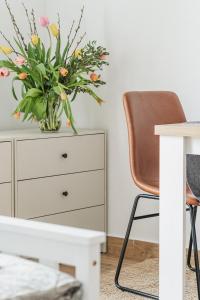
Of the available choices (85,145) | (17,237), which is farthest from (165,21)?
(17,237)

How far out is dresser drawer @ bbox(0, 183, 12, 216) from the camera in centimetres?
314

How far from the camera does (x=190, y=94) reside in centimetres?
338

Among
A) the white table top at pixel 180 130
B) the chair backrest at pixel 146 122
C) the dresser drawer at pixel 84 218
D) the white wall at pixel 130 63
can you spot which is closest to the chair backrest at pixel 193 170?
the white table top at pixel 180 130

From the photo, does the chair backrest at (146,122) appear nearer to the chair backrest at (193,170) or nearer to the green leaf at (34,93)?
the chair backrest at (193,170)

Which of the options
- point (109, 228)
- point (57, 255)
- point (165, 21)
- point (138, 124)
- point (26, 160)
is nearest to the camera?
point (57, 255)

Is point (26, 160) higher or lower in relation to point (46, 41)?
lower

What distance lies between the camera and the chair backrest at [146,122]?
2.86 metres

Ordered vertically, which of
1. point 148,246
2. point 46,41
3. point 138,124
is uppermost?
point 46,41

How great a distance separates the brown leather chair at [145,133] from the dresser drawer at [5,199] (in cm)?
60

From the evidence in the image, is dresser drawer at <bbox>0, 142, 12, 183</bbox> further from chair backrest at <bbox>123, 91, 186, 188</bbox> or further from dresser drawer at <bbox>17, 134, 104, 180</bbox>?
chair backrest at <bbox>123, 91, 186, 188</bbox>

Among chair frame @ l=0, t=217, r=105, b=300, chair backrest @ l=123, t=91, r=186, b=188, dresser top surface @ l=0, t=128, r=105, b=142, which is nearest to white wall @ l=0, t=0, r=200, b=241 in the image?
dresser top surface @ l=0, t=128, r=105, b=142

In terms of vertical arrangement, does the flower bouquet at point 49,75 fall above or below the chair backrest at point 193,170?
above

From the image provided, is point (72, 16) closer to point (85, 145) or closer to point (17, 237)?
point (85, 145)

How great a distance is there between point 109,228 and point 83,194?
295 millimetres
